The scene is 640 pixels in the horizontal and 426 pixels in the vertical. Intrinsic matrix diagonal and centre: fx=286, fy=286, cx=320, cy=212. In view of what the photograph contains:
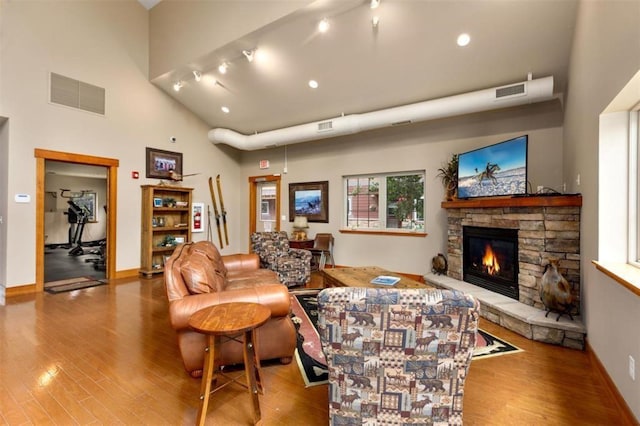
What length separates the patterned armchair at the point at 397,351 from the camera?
1268 mm

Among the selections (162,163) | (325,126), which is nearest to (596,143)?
(325,126)

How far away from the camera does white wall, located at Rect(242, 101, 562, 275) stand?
12.9 ft

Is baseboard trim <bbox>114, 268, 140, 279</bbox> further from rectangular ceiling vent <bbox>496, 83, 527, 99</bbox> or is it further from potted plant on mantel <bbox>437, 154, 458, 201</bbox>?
rectangular ceiling vent <bbox>496, 83, 527, 99</bbox>

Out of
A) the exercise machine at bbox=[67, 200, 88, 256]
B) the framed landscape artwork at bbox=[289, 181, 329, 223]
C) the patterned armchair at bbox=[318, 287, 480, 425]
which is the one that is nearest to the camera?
the patterned armchair at bbox=[318, 287, 480, 425]

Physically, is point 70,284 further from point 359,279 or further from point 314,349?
point 359,279

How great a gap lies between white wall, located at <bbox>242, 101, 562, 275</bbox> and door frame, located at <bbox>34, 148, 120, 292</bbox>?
10.3 ft

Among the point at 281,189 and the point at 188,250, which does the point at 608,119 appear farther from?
the point at 281,189

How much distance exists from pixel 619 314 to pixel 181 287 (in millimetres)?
2874

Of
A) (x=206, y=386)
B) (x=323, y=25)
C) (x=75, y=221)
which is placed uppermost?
(x=323, y=25)

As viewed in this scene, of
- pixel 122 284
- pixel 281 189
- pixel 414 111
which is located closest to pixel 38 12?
pixel 122 284

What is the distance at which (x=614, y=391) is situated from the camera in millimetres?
1844

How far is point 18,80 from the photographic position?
4.18m

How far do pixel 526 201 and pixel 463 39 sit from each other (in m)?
2.00

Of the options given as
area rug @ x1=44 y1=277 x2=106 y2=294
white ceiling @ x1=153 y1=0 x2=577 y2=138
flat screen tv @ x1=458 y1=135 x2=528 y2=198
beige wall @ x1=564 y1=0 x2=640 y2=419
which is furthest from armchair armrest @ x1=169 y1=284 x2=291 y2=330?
area rug @ x1=44 y1=277 x2=106 y2=294
